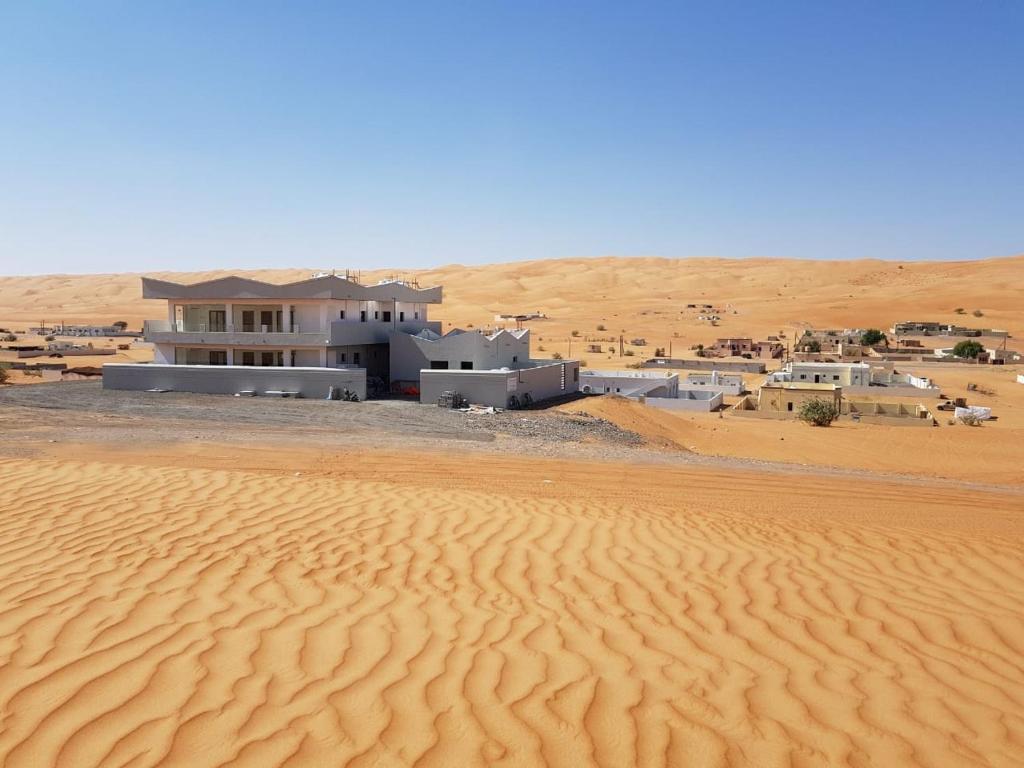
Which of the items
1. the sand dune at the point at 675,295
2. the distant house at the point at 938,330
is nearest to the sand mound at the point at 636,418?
the sand dune at the point at 675,295

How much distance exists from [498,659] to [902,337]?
7650cm

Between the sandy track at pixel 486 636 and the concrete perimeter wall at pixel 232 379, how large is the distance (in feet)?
60.0

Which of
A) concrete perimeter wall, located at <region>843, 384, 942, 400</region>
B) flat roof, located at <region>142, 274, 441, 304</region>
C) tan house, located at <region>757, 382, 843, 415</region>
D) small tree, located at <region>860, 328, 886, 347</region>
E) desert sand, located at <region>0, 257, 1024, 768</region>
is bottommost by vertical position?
concrete perimeter wall, located at <region>843, 384, 942, 400</region>

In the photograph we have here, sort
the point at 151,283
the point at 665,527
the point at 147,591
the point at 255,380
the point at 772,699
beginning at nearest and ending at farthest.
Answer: the point at 772,699, the point at 147,591, the point at 665,527, the point at 255,380, the point at 151,283

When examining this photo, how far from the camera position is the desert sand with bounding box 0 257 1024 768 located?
4.11m

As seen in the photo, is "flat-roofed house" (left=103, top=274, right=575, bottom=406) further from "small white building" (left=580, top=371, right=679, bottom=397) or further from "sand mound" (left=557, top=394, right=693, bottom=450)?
"small white building" (left=580, top=371, right=679, bottom=397)

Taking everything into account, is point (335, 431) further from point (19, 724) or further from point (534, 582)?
point (19, 724)

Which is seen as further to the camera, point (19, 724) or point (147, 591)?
point (147, 591)

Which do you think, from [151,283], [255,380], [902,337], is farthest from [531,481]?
[902,337]

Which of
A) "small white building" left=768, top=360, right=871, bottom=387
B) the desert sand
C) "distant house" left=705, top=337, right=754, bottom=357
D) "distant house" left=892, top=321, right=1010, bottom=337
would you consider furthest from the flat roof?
"distant house" left=892, top=321, right=1010, bottom=337

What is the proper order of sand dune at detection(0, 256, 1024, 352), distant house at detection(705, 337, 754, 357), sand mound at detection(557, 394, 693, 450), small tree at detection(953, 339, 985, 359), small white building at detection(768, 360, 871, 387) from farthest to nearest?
sand dune at detection(0, 256, 1024, 352)
distant house at detection(705, 337, 754, 357)
small tree at detection(953, 339, 985, 359)
small white building at detection(768, 360, 871, 387)
sand mound at detection(557, 394, 693, 450)

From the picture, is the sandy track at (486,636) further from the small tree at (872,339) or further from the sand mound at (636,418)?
the small tree at (872,339)

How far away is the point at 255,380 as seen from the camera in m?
29.0

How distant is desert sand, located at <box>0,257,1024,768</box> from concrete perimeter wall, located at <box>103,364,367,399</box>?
14.6 meters
